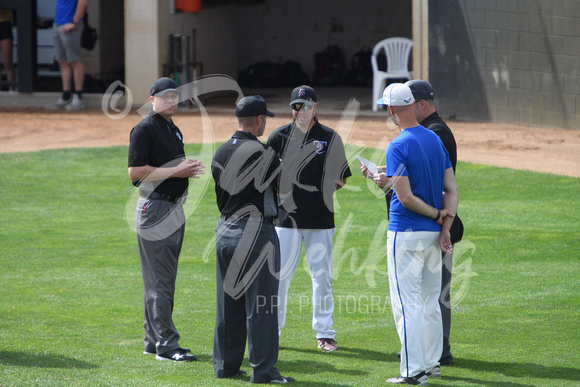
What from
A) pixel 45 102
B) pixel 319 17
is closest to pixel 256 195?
pixel 45 102

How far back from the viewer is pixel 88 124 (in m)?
15.8

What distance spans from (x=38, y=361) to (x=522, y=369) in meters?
3.33

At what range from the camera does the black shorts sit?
57.2 ft

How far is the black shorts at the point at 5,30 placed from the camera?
17.4 metres

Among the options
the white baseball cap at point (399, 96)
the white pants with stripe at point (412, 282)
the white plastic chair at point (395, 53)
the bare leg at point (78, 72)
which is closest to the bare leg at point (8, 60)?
the bare leg at point (78, 72)

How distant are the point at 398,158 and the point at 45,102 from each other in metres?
14.4

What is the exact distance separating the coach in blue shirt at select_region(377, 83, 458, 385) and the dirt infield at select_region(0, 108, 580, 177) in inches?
312

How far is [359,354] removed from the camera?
5750 mm

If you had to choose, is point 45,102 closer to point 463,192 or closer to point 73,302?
point 463,192

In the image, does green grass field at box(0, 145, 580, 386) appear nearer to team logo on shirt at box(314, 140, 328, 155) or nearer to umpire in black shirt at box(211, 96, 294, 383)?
umpire in black shirt at box(211, 96, 294, 383)

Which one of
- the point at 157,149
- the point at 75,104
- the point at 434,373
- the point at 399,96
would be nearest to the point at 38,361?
the point at 157,149

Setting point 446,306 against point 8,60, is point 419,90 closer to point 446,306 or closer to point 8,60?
point 446,306

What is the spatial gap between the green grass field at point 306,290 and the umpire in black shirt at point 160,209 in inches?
10.8

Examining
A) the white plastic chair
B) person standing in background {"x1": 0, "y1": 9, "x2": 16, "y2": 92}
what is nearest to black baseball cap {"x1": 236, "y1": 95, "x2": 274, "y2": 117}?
the white plastic chair
